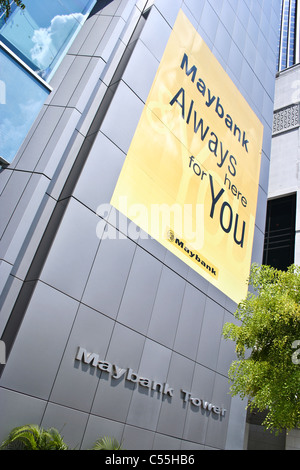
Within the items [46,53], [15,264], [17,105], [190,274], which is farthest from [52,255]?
[46,53]

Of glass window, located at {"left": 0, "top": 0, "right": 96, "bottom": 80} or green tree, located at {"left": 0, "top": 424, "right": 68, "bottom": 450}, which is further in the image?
glass window, located at {"left": 0, "top": 0, "right": 96, "bottom": 80}

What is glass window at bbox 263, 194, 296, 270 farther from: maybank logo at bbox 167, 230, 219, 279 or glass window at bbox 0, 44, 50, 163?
glass window at bbox 0, 44, 50, 163

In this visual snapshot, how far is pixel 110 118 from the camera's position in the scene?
12.9 metres

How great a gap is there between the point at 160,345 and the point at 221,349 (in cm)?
374

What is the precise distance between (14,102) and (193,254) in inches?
331

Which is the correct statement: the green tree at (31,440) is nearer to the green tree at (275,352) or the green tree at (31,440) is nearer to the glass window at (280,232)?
the green tree at (275,352)

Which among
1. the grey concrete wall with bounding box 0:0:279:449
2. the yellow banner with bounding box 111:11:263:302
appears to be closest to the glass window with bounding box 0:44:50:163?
A: the grey concrete wall with bounding box 0:0:279:449

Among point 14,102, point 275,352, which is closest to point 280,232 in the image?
point 275,352

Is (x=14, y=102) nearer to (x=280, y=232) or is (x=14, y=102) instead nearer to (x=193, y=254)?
(x=193, y=254)

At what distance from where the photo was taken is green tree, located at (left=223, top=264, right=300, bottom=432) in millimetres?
9984

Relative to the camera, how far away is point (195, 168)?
16.2m

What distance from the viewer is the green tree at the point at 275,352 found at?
32.8 feet

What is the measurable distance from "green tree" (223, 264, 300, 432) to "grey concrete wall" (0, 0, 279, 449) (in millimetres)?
2842
